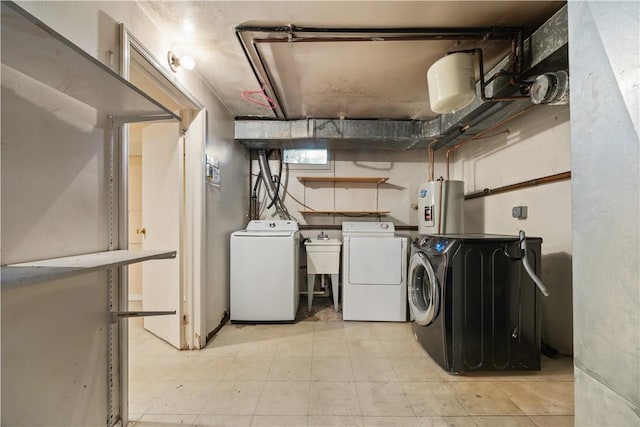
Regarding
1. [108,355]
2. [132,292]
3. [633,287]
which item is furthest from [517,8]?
[132,292]

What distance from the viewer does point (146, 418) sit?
1273 millimetres

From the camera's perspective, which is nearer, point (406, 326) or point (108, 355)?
point (108, 355)

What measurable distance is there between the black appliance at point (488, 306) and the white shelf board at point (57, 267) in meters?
1.77

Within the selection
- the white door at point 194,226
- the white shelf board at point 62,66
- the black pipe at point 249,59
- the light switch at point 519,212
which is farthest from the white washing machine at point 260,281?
the light switch at point 519,212

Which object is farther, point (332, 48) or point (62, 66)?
point (332, 48)

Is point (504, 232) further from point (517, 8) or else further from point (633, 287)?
point (633, 287)

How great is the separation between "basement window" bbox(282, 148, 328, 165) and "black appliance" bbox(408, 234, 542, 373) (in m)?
1.86

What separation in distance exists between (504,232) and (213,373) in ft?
9.08

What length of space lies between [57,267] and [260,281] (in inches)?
69.2

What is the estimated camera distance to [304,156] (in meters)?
3.04

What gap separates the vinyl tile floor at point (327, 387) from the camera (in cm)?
129

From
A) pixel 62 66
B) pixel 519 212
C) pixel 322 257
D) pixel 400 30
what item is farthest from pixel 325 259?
pixel 62 66

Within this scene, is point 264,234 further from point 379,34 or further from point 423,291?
point 379,34

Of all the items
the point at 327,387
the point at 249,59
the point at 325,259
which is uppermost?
the point at 249,59
